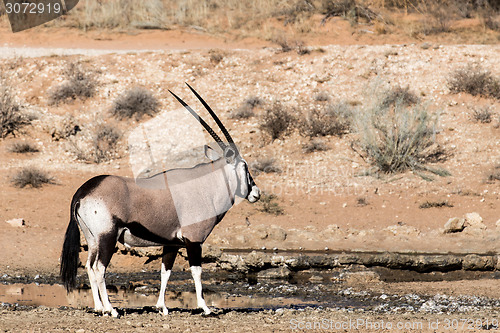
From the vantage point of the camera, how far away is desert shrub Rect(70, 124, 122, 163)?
1877 cm

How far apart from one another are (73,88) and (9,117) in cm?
296

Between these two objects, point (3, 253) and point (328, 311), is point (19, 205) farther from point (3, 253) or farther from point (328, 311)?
point (328, 311)

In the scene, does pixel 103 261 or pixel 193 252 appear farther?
pixel 193 252

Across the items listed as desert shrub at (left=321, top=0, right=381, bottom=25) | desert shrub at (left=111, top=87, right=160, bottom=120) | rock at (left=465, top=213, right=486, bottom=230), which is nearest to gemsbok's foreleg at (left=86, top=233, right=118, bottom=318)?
rock at (left=465, top=213, right=486, bottom=230)

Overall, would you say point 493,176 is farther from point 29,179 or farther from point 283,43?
point 29,179

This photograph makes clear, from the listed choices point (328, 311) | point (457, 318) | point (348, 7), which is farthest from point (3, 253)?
point (348, 7)

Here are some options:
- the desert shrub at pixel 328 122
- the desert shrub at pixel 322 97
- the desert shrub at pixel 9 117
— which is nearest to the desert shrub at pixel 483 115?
the desert shrub at pixel 328 122

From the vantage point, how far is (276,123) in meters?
19.6

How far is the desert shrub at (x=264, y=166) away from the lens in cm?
1784

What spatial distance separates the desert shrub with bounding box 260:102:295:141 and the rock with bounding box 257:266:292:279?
8727 millimetres

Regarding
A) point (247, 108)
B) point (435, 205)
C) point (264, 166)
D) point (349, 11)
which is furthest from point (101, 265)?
point (349, 11)

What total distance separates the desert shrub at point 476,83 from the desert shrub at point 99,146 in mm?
10351

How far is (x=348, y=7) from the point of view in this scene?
28422mm

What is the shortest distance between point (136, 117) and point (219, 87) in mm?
3069
